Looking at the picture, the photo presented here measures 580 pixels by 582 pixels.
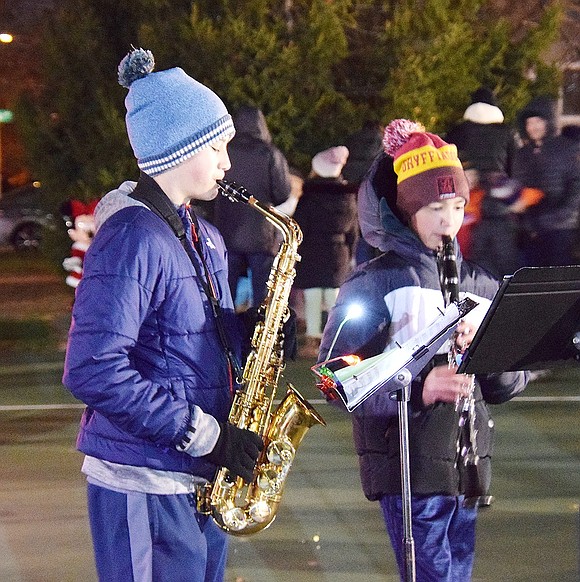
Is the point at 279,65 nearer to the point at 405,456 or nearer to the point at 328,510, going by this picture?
the point at 328,510

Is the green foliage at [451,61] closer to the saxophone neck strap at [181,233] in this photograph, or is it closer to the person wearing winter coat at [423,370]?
the person wearing winter coat at [423,370]

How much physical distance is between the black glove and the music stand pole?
39 cm

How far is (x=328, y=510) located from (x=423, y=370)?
2.56 metres

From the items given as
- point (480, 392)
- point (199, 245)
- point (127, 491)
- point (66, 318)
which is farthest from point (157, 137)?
point (66, 318)

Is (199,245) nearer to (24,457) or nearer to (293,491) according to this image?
(293,491)

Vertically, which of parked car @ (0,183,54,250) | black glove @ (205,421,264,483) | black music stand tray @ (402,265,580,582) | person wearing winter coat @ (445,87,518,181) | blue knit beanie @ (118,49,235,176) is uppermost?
blue knit beanie @ (118,49,235,176)

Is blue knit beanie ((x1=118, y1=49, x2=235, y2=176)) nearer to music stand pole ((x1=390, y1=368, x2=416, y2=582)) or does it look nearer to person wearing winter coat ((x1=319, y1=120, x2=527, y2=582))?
person wearing winter coat ((x1=319, y1=120, x2=527, y2=582))

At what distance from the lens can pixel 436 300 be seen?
363 centimetres

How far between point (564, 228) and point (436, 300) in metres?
5.59

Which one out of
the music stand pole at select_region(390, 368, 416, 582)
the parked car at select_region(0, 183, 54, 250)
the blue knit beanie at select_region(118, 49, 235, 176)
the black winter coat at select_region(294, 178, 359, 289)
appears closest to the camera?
the music stand pole at select_region(390, 368, 416, 582)

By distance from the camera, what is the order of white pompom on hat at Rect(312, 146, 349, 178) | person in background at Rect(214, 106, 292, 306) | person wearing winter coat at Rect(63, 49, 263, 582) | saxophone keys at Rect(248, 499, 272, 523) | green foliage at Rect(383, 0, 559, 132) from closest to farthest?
person wearing winter coat at Rect(63, 49, 263, 582) → saxophone keys at Rect(248, 499, 272, 523) → person in background at Rect(214, 106, 292, 306) → white pompom on hat at Rect(312, 146, 349, 178) → green foliage at Rect(383, 0, 559, 132)

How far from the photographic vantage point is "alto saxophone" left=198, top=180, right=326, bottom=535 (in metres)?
3.32

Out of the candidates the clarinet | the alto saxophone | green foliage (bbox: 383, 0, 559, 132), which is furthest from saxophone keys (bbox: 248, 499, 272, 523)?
green foliage (bbox: 383, 0, 559, 132)

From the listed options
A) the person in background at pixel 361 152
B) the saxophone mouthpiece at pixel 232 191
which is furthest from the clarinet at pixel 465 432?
the person in background at pixel 361 152
